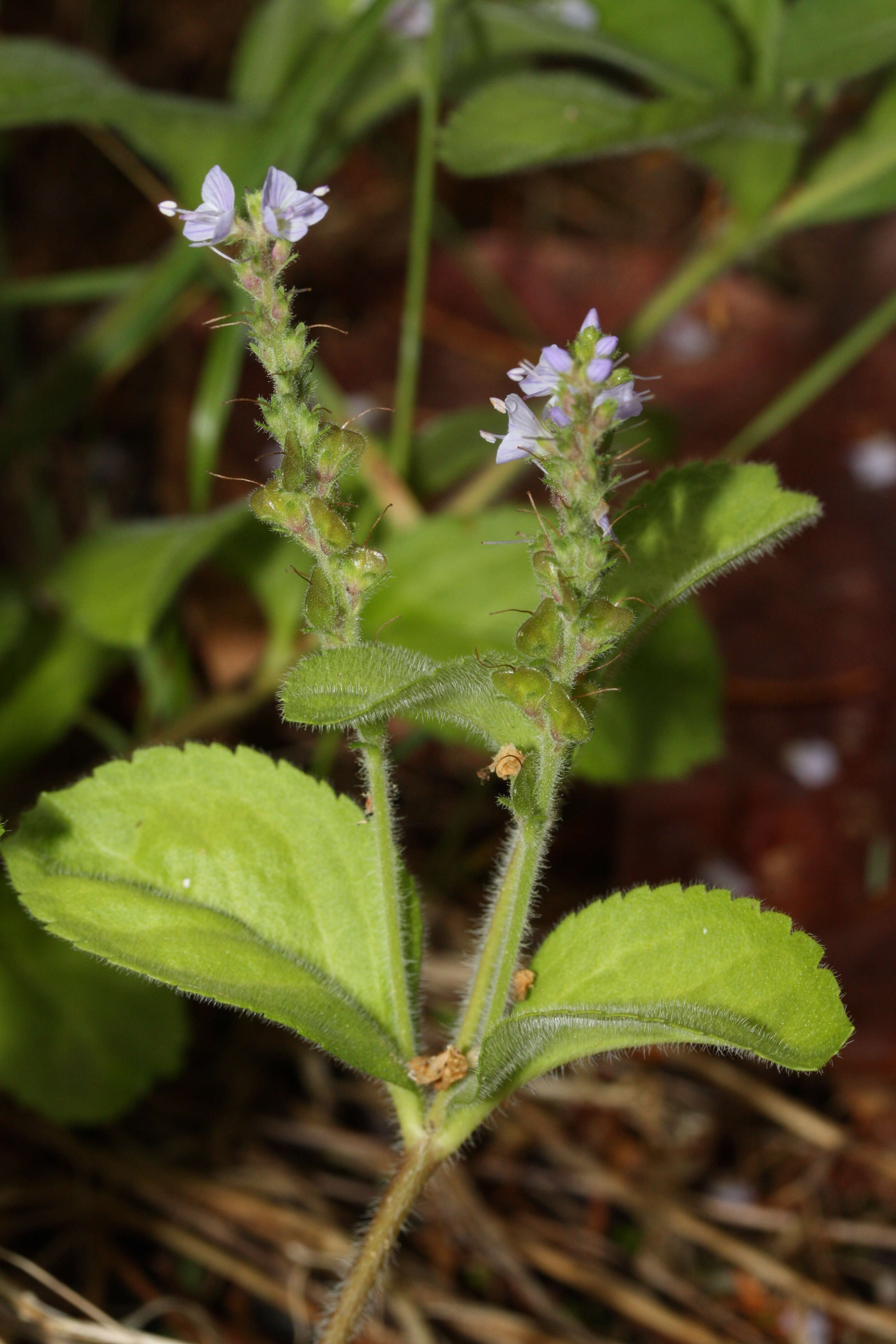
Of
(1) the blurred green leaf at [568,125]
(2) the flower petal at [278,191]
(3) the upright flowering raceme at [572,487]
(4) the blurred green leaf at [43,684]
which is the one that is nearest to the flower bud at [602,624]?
(3) the upright flowering raceme at [572,487]

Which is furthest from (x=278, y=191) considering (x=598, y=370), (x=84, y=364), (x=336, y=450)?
(x=84, y=364)

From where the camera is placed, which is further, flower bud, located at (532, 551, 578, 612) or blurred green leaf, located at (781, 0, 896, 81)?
blurred green leaf, located at (781, 0, 896, 81)

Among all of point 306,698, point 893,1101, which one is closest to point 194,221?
point 306,698

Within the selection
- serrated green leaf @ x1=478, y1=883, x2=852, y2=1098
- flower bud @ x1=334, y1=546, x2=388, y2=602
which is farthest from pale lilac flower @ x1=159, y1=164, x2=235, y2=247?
serrated green leaf @ x1=478, y1=883, x2=852, y2=1098

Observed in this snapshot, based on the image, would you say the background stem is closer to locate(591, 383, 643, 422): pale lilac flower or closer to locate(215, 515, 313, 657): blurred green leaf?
locate(215, 515, 313, 657): blurred green leaf

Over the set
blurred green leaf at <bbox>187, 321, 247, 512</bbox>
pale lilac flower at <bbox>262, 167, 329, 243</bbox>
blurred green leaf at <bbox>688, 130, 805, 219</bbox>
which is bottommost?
pale lilac flower at <bbox>262, 167, 329, 243</bbox>

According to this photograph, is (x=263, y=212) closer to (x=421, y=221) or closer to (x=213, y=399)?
(x=421, y=221)
